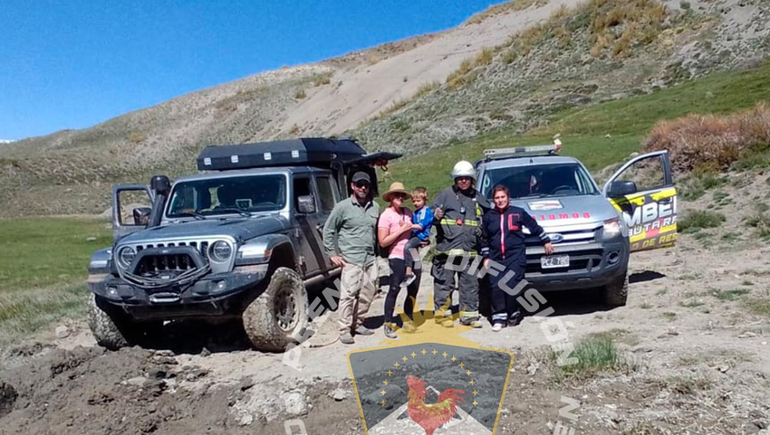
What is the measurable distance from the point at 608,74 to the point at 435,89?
42.8ft

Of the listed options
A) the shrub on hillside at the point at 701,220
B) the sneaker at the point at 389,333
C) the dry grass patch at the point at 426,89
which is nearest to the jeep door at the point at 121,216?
the sneaker at the point at 389,333

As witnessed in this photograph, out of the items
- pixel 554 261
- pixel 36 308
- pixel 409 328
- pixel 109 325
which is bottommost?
pixel 409 328

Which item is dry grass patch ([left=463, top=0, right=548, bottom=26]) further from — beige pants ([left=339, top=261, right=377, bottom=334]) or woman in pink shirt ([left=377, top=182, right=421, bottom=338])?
beige pants ([left=339, top=261, right=377, bottom=334])

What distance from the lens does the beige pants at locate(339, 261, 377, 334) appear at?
6977 mm

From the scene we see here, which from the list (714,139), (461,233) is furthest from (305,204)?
(714,139)

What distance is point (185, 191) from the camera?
314 inches

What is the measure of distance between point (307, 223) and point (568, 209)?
3.21 m

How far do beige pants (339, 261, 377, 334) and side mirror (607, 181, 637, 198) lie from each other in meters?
3.21

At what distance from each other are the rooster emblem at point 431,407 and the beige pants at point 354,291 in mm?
1828

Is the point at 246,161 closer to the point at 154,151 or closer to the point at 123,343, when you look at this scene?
the point at 123,343

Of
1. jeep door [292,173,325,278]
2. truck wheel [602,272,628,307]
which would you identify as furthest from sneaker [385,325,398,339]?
truck wheel [602,272,628,307]

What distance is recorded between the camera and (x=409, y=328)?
24.4ft

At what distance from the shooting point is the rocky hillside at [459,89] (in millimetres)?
29141

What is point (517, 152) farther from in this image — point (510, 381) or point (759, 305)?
point (510, 381)
